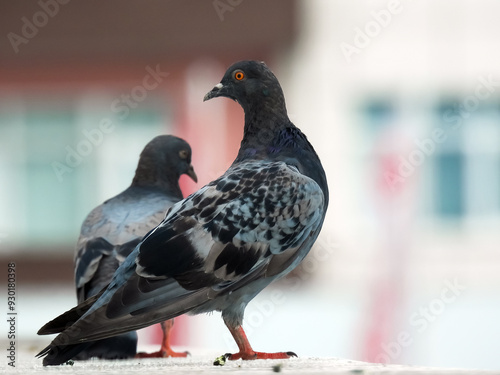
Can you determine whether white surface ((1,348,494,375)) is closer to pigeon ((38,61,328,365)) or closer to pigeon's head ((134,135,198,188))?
pigeon ((38,61,328,365))

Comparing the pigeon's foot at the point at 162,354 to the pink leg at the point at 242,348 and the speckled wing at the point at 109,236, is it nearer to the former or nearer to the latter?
the speckled wing at the point at 109,236

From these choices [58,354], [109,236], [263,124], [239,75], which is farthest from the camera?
[109,236]

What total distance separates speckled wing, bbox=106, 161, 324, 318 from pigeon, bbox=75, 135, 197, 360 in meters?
0.83

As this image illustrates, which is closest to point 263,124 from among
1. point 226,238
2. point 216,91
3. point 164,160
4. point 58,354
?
point 216,91

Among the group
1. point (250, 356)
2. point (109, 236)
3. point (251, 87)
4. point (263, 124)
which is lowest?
point (250, 356)

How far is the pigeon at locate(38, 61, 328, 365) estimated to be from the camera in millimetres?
3984

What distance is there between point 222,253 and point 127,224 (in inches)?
54.6

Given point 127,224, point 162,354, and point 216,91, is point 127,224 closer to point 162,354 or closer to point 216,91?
point 162,354

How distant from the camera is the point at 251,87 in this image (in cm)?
493

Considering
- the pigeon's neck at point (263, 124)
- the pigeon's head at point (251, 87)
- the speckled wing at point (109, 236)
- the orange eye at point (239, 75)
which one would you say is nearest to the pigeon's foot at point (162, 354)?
the speckled wing at point (109, 236)

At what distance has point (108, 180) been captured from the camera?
18.6 metres

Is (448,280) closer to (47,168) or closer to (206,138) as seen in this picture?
(206,138)

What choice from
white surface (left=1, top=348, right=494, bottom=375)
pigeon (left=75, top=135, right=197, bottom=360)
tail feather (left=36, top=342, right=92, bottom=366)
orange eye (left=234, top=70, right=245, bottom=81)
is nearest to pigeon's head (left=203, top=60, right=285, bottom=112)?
orange eye (left=234, top=70, right=245, bottom=81)

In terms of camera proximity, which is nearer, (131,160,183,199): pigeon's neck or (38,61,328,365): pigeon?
(38,61,328,365): pigeon
